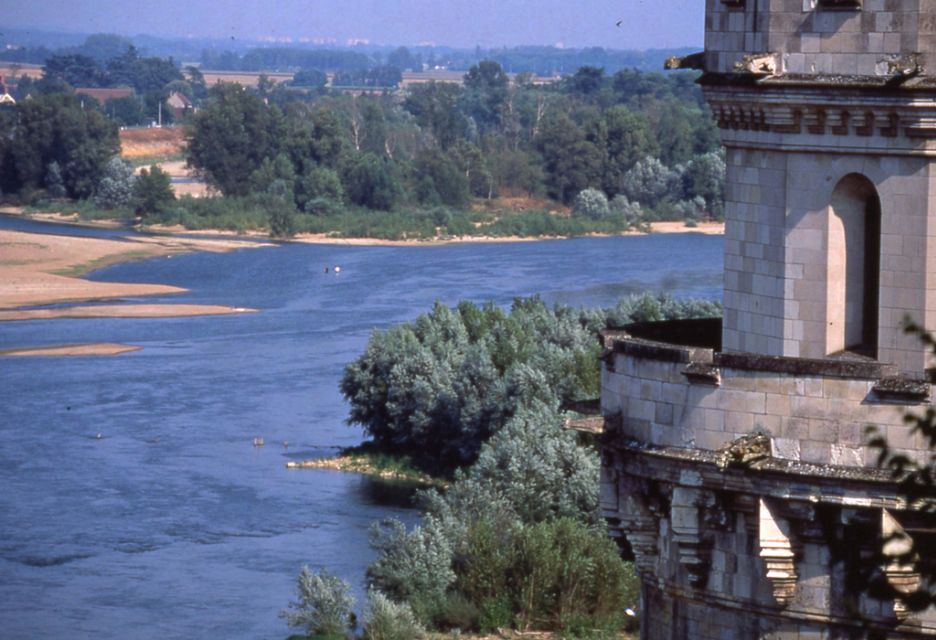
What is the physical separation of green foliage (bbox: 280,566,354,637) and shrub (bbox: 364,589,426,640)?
650 mm

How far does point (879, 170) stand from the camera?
8.71 meters

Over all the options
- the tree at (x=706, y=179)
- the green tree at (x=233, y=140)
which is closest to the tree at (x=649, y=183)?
the tree at (x=706, y=179)

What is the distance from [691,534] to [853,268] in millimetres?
1399

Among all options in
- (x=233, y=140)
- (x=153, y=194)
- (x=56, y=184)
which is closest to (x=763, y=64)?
(x=153, y=194)

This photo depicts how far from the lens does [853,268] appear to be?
8.93 meters

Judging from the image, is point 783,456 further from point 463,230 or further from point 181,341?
point 463,230

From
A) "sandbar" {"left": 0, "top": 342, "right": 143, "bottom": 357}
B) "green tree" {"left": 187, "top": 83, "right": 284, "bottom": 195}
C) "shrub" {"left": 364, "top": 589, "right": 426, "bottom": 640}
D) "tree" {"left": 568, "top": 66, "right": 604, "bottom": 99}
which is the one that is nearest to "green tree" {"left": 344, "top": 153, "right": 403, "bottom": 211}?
"green tree" {"left": 187, "top": 83, "right": 284, "bottom": 195}

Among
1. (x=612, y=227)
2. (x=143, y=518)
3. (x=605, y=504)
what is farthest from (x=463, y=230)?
(x=605, y=504)

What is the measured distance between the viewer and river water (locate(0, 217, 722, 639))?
3553 centimetres

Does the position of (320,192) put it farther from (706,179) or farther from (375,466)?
(375,466)

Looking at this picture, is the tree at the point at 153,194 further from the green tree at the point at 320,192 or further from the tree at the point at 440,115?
the tree at the point at 440,115

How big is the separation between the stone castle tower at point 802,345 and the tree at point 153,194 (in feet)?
341

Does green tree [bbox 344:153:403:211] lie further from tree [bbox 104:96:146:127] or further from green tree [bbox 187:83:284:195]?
tree [bbox 104:96:146:127]

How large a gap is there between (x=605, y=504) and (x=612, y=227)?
98.1 m
